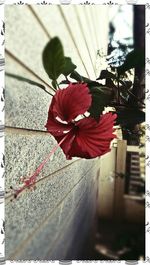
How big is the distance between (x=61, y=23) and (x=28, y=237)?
568 mm

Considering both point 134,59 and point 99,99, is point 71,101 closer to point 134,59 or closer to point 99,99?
point 99,99

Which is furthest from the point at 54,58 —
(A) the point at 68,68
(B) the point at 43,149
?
(B) the point at 43,149

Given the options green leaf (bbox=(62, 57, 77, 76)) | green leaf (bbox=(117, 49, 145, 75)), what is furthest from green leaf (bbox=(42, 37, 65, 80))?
green leaf (bbox=(117, 49, 145, 75))

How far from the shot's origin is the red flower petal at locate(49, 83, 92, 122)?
2.61 feet

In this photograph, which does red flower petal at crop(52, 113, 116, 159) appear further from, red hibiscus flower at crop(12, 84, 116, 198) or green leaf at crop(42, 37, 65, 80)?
green leaf at crop(42, 37, 65, 80)

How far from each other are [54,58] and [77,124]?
201mm

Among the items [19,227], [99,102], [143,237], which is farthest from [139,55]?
[143,237]

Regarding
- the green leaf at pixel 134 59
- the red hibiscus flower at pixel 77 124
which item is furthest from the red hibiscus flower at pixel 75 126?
the green leaf at pixel 134 59

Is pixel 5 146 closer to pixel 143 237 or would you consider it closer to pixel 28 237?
pixel 28 237

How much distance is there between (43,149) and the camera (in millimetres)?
892

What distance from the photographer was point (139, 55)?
2.58ft

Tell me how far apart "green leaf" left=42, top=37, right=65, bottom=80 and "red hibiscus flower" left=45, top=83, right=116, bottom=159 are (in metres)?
0.08

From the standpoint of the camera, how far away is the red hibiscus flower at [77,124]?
799 millimetres

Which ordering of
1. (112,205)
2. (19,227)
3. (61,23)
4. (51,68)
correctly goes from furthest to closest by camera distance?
1. (112,205)
2. (61,23)
3. (19,227)
4. (51,68)
